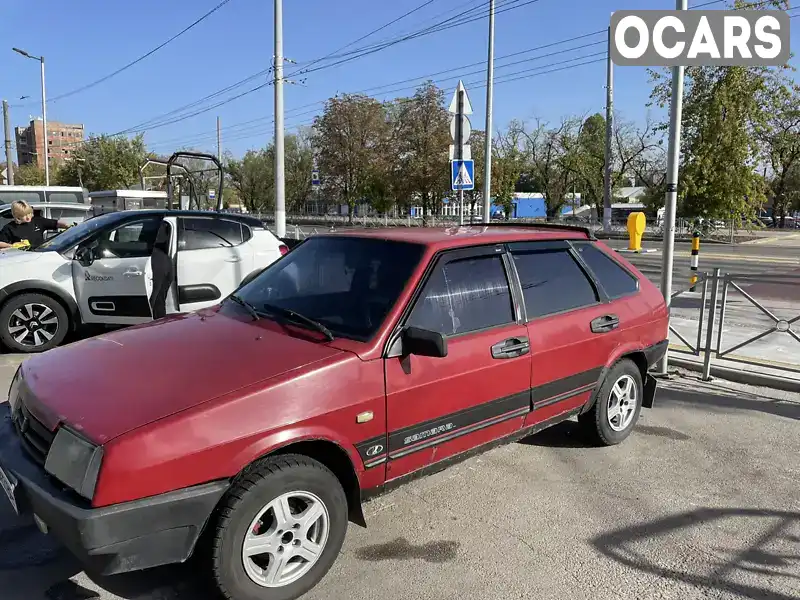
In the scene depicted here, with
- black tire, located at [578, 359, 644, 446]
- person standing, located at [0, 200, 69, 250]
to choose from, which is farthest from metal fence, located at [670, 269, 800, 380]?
person standing, located at [0, 200, 69, 250]

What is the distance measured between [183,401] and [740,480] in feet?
12.3

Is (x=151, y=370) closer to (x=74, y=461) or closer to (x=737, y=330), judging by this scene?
(x=74, y=461)

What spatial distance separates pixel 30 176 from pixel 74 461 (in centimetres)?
6549

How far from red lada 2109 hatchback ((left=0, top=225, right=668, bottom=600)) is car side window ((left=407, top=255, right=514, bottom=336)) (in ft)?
0.03

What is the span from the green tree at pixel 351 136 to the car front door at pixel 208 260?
35323 mm

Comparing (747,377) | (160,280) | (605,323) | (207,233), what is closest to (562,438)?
(605,323)

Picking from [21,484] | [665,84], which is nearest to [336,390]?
[21,484]

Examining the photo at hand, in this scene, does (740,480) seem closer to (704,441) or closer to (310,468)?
(704,441)

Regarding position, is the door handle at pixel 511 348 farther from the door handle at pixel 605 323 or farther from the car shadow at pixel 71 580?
the car shadow at pixel 71 580

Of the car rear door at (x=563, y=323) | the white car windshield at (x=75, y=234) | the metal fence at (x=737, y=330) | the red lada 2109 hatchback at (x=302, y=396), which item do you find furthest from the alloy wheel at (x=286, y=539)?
the white car windshield at (x=75, y=234)

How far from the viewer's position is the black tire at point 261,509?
8.30 feet

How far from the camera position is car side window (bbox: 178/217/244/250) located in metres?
7.31

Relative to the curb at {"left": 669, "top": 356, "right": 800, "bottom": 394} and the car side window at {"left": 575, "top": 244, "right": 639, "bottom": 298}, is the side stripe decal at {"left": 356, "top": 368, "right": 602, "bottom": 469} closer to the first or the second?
the car side window at {"left": 575, "top": 244, "right": 639, "bottom": 298}

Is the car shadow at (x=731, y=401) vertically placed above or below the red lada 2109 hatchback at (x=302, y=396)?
below
